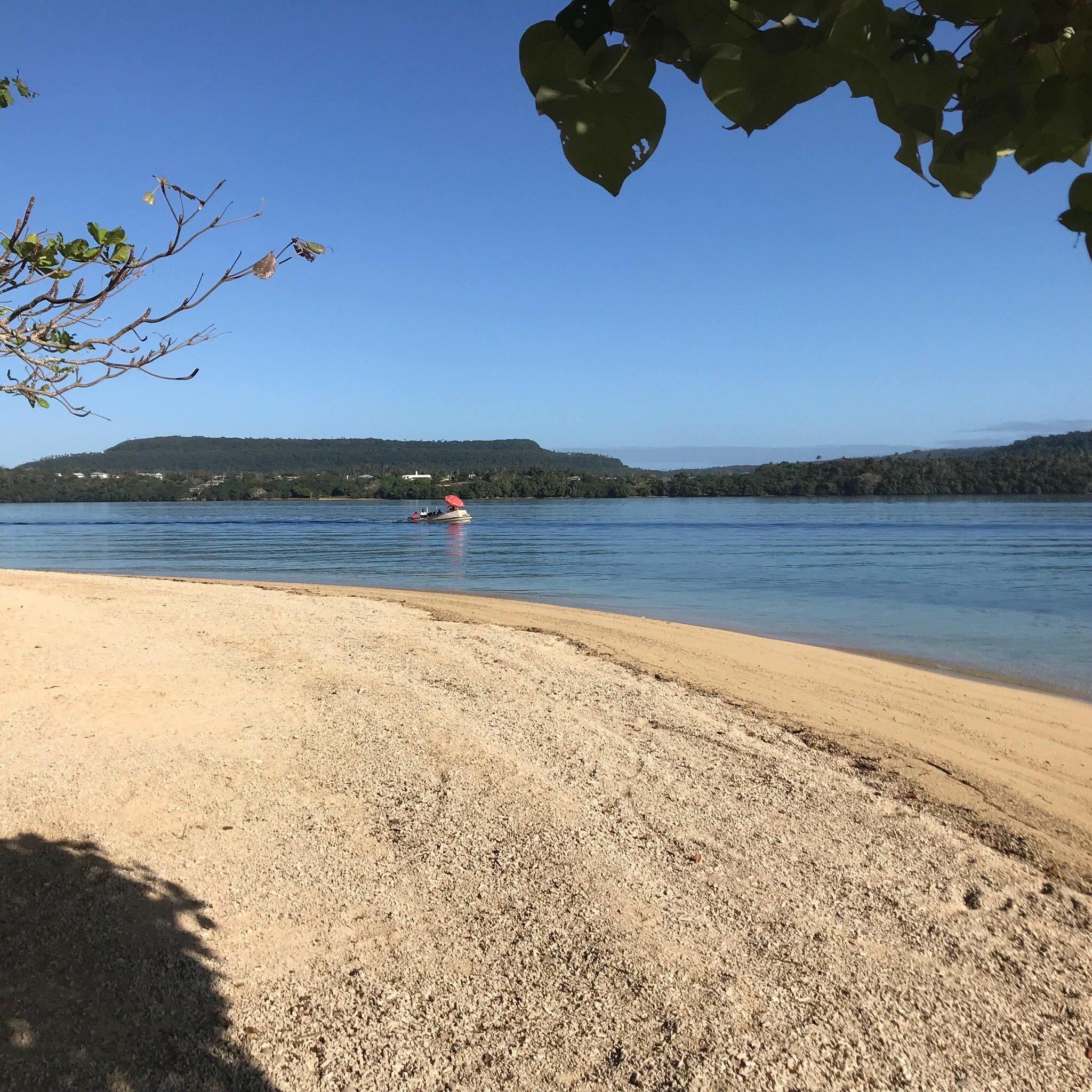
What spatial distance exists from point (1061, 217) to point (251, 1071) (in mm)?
3078

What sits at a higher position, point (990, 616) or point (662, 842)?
point (662, 842)

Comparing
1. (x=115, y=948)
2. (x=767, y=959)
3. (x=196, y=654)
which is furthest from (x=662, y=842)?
(x=196, y=654)

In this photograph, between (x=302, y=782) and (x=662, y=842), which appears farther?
(x=302, y=782)

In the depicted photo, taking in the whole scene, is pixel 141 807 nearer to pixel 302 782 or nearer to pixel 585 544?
pixel 302 782

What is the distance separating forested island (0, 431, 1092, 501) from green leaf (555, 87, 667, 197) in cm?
11022

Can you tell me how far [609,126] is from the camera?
0.99m

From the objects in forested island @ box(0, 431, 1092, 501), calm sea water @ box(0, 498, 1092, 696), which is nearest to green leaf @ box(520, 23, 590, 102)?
calm sea water @ box(0, 498, 1092, 696)

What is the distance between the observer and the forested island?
103 metres

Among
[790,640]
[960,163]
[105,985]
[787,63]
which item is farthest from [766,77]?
[790,640]

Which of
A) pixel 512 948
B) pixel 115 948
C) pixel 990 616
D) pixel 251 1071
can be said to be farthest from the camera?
pixel 990 616

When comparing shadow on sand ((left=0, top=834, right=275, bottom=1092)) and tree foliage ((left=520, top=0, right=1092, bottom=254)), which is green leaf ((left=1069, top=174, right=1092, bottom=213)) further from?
shadow on sand ((left=0, top=834, right=275, bottom=1092))

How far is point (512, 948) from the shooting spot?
3.34m

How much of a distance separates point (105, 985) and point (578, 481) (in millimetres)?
128064

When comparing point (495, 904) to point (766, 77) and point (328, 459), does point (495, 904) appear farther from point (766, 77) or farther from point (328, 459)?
point (328, 459)
